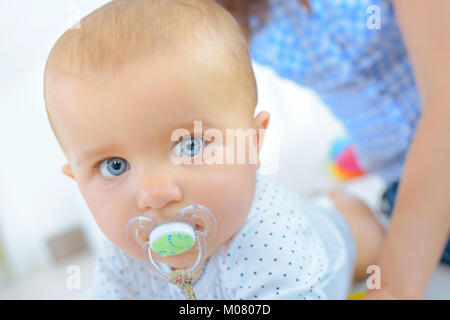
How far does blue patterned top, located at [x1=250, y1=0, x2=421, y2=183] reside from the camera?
2.54 feet

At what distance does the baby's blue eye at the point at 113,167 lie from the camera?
0.40 metres

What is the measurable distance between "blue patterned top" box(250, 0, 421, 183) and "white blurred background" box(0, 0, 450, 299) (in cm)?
5

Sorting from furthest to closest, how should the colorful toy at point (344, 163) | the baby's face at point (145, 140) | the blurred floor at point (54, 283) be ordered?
1. the colorful toy at point (344, 163)
2. the blurred floor at point (54, 283)
3. the baby's face at point (145, 140)

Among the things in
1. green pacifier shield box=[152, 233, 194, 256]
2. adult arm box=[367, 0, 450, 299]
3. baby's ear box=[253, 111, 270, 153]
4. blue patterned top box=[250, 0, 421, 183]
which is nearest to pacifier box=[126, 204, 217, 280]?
green pacifier shield box=[152, 233, 194, 256]

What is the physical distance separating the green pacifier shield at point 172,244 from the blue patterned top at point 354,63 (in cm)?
46

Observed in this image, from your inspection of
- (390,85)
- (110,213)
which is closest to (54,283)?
(110,213)

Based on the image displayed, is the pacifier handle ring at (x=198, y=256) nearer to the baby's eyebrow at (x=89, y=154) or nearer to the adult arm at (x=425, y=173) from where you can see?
the baby's eyebrow at (x=89, y=154)

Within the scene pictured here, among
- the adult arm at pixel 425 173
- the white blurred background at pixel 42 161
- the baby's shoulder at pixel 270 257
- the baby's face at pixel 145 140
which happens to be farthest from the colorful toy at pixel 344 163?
the baby's face at pixel 145 140

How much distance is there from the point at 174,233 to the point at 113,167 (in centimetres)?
7

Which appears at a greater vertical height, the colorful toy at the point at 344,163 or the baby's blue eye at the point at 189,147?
the baby's blue eye at the point at 189,147

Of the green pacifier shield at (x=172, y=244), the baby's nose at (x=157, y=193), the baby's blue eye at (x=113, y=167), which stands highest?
the baby's blue eye at (x=113, y=167)

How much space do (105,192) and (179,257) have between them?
82 mm

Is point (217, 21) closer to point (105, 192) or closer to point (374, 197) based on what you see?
point (105, 192)

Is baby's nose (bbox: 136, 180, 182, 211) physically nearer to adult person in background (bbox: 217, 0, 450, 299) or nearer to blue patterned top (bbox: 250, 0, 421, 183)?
adult person in background (bbox: 217, 0, 450, 299)
